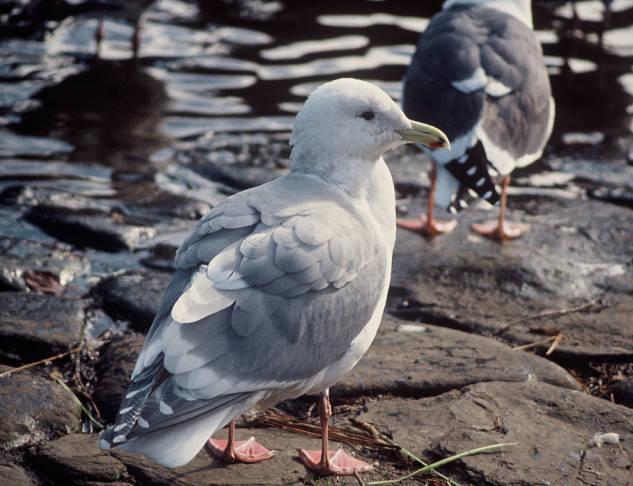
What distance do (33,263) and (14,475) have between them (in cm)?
180

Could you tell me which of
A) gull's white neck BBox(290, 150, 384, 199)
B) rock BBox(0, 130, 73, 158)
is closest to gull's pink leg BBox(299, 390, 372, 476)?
gull's white neck BBox(290, 150, 384, 199)

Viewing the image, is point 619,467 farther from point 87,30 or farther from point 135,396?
point 87,30

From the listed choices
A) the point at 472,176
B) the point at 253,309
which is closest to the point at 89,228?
the point at 472,176

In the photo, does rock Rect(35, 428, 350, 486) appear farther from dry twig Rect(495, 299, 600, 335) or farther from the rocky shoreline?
dry twig Rect(495, 299, 600, 335)

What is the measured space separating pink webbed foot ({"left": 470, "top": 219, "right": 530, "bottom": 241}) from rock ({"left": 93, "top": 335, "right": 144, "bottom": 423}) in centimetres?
221

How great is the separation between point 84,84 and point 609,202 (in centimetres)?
408

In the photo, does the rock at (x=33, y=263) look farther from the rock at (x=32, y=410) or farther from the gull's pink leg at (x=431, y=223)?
the gull's pink leg at (x=431, y=223)

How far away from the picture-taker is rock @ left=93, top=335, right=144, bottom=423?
3.88 m

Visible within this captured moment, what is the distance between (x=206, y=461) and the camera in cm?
353

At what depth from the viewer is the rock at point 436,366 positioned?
3994 mm

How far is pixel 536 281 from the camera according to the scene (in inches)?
199

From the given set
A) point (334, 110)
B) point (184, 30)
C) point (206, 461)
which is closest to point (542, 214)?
point (334, 110)

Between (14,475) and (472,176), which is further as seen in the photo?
(472,176)

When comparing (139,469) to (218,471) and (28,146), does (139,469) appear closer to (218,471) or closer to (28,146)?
(218,471)
